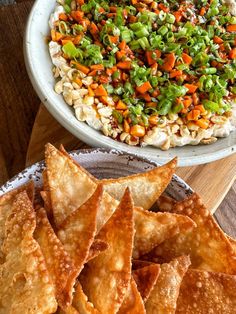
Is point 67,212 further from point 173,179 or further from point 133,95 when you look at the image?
point 133,95

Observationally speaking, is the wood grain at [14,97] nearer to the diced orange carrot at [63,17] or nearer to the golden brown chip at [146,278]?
the diced orange carrot at [63,17]

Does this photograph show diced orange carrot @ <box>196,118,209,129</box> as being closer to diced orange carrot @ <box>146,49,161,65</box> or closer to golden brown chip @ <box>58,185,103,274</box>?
→ diced orange carrot @ <box>146,49,161,65</box>

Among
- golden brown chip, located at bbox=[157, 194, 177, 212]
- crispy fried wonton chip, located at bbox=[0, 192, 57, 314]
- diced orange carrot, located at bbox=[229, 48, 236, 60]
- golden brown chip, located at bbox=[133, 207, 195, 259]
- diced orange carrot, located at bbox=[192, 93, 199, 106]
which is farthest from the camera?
diced orange carrot, located at bbox=[229, 48, 236, 60]

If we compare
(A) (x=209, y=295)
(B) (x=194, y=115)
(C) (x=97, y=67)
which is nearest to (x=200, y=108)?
(B) (x=194, y=115)

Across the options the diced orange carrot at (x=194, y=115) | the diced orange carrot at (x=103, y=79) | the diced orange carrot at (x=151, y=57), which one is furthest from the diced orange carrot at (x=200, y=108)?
the diced orange carrot at (x=103, y=79)

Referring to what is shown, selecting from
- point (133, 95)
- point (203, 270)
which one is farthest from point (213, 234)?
point (133, 95)

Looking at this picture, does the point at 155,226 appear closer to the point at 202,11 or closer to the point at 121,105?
the point at 121,105

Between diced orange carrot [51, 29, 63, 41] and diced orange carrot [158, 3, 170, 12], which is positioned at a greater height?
diced orange carrot [51, 29, 63, 41]

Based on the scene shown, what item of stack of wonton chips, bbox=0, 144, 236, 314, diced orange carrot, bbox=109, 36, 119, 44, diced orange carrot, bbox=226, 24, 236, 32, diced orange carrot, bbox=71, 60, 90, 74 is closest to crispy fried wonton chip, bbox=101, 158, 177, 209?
stack of wonton chips, bbox=0, 144, 236, 314
